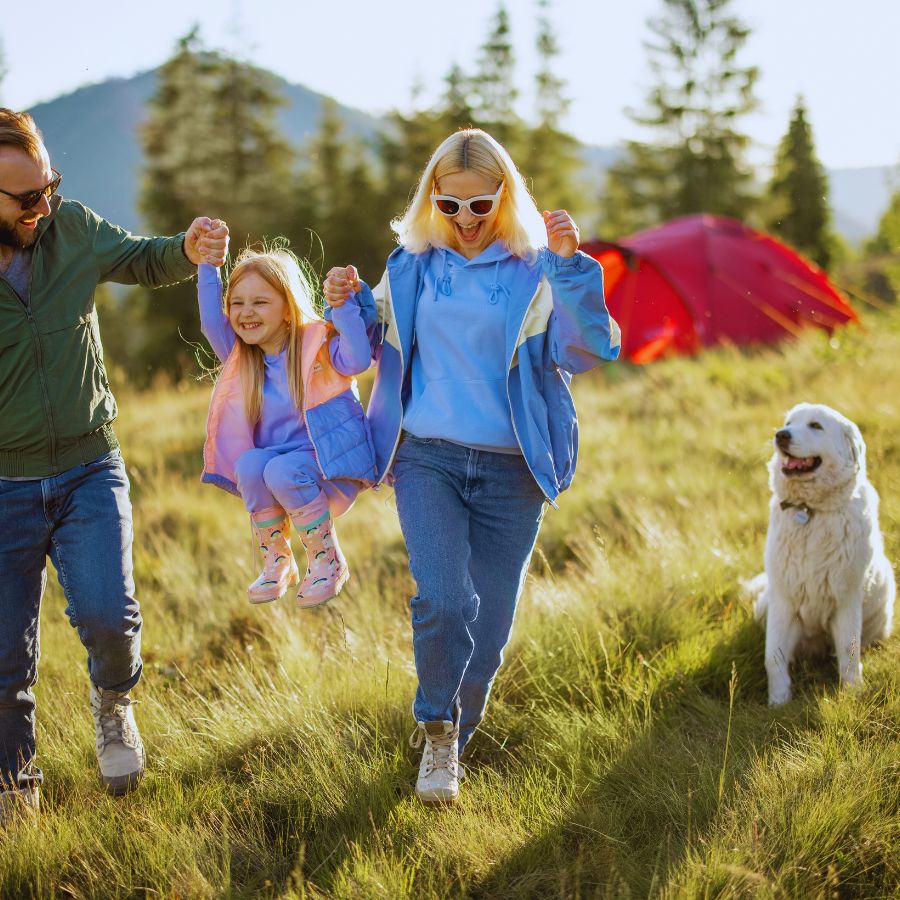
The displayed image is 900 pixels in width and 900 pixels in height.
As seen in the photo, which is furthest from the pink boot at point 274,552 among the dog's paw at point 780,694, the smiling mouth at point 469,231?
the dog's paw at point 780,694

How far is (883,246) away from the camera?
3847 cm

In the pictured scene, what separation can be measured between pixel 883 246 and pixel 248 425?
4090 centimetres

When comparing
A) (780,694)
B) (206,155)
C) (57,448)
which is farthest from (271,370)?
(206,155)

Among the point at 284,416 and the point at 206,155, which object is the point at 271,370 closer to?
the point at 284,416

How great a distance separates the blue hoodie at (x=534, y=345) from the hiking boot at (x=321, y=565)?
292mm

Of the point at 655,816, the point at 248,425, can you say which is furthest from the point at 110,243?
the point at 655,816

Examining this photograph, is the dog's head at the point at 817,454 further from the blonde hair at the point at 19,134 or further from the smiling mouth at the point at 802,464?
the blonde hair at the point at 19,134

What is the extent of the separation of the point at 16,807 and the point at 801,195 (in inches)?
1333

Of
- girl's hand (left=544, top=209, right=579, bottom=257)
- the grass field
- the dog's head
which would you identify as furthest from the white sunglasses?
the dog's head

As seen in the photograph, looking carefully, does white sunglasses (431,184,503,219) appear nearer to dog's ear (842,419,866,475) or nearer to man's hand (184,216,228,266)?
man's hand (184,216,228,266)

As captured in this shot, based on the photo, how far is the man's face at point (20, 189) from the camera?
114 inches

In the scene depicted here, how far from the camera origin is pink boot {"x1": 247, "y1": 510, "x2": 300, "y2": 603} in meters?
3.23

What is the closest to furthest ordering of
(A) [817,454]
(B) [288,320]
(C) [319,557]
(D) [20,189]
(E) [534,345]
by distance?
(D) [20,189] → (E) [534,345] → (C) [319,557] → (B) [288,320] → (A) [817,454]

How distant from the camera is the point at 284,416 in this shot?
3316 millimetres
